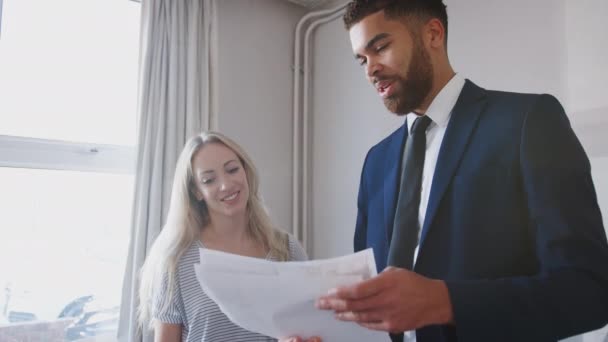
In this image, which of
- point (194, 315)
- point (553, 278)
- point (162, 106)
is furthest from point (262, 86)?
point (553, 278)

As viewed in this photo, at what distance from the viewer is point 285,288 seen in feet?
2.17

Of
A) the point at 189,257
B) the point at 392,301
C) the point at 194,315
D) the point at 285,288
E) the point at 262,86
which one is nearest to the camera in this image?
the point at 392,301

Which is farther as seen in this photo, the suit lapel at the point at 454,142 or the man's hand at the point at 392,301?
the suit lapel at the point at 454,142

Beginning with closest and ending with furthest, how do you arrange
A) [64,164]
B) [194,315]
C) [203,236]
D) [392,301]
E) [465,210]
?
[392,301], [465,210], [194,315], [203,236], [64,164]

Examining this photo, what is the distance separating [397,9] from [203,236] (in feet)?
3.87

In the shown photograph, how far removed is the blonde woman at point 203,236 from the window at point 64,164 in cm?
57

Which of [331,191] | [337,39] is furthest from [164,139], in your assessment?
[337,39]

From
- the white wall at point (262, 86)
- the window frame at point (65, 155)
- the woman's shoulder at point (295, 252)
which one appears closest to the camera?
the woman's shoulder at point (295, 252)

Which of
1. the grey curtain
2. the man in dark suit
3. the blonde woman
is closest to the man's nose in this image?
the man in dark suit

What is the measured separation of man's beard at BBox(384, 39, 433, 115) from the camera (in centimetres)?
89

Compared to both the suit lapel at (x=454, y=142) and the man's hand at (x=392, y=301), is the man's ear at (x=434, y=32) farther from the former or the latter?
the man's hand at (x=392, y=301)

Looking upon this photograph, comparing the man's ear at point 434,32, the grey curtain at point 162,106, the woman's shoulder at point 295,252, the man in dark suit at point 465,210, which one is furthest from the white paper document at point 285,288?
the grey curtain at point 162,106

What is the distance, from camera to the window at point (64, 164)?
2.00 metres

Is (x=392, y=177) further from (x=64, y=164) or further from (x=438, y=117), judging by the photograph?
(x=64, y=164)
